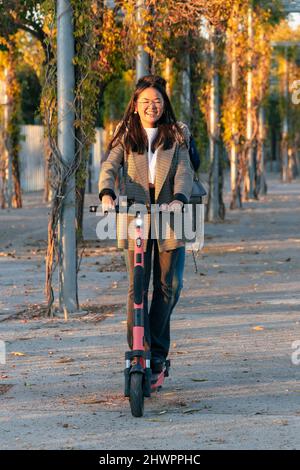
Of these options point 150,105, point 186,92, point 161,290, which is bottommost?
point 161,290

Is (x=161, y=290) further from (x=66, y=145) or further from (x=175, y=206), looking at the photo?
(x=66, y=145)

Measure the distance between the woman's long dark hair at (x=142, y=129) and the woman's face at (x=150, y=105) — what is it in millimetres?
38

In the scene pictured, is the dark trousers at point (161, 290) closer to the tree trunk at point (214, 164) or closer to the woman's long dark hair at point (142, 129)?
the woman's long dark hair at point (142, 129)

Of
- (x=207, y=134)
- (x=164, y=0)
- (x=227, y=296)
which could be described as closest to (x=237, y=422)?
(x=227, y=296)

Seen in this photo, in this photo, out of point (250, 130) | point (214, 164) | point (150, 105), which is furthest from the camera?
point (250, 130)

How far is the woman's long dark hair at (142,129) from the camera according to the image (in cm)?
750

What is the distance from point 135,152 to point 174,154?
23cm

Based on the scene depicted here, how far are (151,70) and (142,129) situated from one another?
347 inches

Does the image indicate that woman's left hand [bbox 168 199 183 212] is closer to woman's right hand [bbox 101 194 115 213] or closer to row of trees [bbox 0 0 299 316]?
woman's right hand [bbox 101 194 115 213]

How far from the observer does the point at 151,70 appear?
1623cm

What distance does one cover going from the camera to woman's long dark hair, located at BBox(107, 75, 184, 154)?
295 inches

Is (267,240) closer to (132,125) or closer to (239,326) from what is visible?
(239,326)

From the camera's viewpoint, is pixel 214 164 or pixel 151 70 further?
pixel 214 164

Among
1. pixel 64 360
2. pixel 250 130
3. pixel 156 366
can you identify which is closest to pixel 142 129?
pixel 156 366
